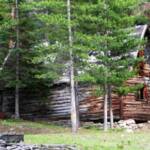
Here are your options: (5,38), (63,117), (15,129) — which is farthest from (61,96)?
(15,129)

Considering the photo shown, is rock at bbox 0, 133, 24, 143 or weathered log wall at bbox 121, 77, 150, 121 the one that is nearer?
rock at bbox 0, 133, 24, 143

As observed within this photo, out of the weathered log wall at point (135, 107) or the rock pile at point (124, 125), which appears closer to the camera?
the rock pile at point (124, 125)

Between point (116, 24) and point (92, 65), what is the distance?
2387mm

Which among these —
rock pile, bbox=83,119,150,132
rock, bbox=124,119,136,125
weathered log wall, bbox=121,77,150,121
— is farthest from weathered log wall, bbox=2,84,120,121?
rock pile, bbox=83,119,150,132

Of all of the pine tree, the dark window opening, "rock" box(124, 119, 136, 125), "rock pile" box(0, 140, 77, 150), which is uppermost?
the pine tree

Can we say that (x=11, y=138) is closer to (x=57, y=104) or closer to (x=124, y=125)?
(x=124, y=125)

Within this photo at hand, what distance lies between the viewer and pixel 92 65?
89.5 ft

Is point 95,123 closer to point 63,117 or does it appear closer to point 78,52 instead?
point 63,117

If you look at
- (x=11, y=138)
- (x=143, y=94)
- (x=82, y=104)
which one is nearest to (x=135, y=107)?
(x=143, y=94)

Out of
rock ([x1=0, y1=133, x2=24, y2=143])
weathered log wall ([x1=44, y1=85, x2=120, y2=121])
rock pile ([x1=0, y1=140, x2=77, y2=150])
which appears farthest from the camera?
weathered log wall ([x1=44, y1=85, x2=120, y2=121])

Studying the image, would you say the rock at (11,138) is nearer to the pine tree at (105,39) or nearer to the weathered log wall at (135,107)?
the pine tree at (105,39)

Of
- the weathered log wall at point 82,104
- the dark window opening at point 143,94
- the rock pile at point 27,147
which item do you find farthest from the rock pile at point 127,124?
the rock pile at point 27,147

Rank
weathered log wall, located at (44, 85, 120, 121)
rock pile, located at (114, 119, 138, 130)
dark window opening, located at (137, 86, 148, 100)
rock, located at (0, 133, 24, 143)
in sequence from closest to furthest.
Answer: rock, located at (0, 133, 24, 143) < rock pile, located at (114, 119, 138, 130) < weathered log wall, located at (44, 85, 120, 121) < dark window opening, located at (137, 86, 148, 100)

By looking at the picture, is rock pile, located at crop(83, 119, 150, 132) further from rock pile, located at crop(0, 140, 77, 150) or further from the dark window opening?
rock pile, located at crop(0, 140, 77, 150)
